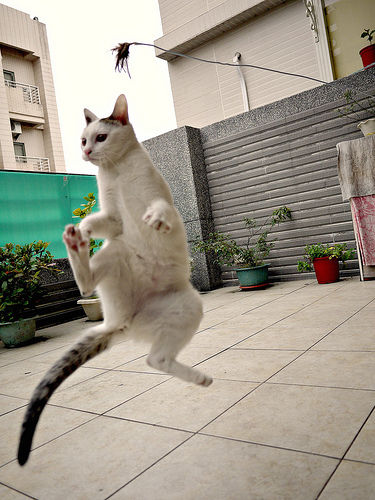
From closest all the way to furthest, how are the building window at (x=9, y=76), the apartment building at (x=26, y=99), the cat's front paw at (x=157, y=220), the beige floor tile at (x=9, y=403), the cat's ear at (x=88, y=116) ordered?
the cat's front paw at (x=157, y=220) < the cat's ear at (x=88, y=116) < the beige floor tile at (x=9, y=403) < the apartment building at (x=26, y=99) < the building window at (x=9, y=76)

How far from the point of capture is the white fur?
72 centimetres

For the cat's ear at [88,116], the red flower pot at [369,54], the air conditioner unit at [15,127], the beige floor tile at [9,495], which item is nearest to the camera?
the cat's ear at [88,116]

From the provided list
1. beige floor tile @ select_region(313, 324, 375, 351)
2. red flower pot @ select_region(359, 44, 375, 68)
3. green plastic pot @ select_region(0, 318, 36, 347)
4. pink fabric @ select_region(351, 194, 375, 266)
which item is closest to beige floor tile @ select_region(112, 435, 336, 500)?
beige floor tile @ select_region(313, 324, 375, 351)

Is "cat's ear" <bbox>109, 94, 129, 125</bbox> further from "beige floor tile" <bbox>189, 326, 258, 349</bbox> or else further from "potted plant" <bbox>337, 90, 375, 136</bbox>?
"potted plant" <bbox>337, 90, 375, 136</bbox>

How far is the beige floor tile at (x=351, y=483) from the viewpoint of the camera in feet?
4.50

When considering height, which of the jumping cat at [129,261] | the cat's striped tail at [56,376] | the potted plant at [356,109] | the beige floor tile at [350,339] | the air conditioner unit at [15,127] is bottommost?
the beige floor tile at [350,339]

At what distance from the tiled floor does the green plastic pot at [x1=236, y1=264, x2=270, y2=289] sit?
2535mm

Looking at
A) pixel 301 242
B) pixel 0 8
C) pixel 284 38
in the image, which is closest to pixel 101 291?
pixel 301 242

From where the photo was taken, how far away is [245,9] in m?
7.88

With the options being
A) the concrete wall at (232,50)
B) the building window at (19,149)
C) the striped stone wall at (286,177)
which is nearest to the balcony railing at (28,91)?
the building window at (19,149)

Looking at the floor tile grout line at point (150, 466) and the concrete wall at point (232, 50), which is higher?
the concrete wall at point (232, 50)

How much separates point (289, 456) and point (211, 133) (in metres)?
6.21

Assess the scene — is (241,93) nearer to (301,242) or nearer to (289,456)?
(301,242)

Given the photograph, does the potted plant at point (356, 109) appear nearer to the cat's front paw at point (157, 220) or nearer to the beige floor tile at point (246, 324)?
the beige floor tile at point (246, 324)
